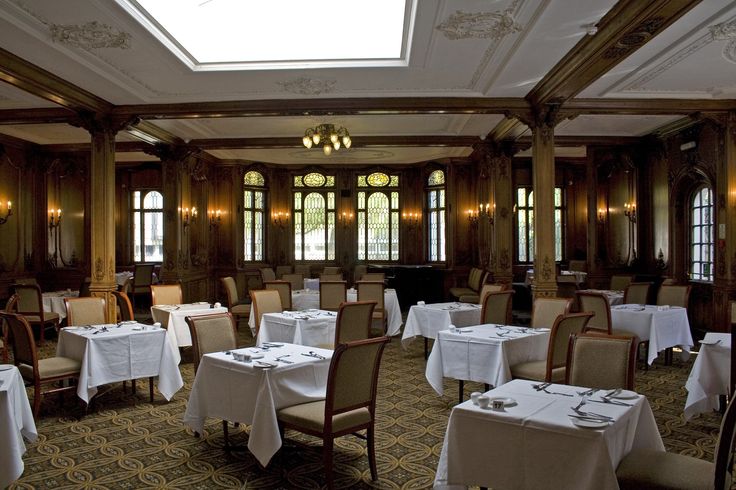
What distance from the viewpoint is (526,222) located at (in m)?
14.8

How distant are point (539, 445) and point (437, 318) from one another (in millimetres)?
5042

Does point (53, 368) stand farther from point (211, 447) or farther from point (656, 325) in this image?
point (656, 325)

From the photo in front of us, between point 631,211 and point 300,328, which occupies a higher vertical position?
point 631,211

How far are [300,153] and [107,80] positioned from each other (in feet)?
23.2

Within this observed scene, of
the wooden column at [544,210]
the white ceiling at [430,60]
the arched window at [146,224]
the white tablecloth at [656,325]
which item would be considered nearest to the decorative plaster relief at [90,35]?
the white ceiling at [430,60]

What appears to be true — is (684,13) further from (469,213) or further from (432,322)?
(469,213)

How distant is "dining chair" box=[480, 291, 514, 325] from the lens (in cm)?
703

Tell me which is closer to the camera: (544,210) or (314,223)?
(544,210)

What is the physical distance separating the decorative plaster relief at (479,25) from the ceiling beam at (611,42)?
83 cm

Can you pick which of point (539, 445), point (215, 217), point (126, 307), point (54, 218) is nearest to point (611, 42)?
point (539, 445)

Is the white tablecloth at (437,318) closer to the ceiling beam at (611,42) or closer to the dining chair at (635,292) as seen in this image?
the dining chair at (635,292)

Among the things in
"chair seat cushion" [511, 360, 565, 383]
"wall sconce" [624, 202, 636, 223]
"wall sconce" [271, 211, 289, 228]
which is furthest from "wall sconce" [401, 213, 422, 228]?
"chair seat cushion" [511, 360, 565, 383]

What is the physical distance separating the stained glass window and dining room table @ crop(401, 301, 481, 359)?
691 centimetres

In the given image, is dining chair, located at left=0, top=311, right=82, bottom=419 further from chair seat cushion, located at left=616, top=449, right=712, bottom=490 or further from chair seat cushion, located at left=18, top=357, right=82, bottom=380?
chair seat cushion, located at left=616, top=449, right=712, bottom=490
